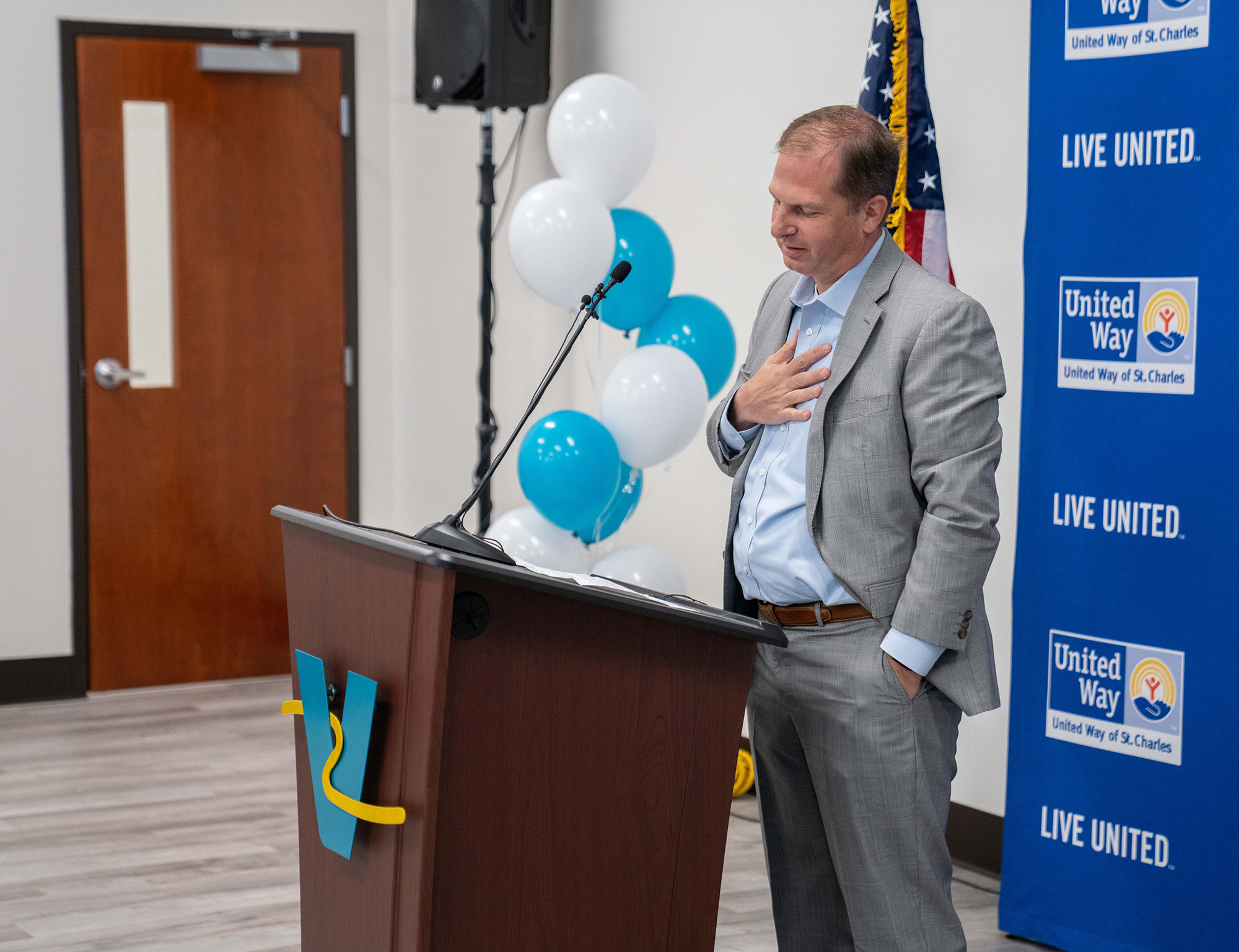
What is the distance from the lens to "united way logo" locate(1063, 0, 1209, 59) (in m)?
2.40

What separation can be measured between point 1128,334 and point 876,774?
1.18m

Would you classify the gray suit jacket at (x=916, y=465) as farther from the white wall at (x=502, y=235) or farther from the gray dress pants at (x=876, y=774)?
the white wall at (x=502, y=235)

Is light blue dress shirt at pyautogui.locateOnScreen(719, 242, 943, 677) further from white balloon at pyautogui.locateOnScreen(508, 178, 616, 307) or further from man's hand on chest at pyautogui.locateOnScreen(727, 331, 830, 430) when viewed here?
white balloon at pyautogui.locateOnScreen(508, 178, 616, 307)

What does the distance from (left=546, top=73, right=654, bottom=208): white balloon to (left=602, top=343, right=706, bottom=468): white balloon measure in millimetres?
450

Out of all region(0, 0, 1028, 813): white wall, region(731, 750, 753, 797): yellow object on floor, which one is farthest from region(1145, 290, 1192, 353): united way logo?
A: region(731, 750, 753, 797): yellow object on floor

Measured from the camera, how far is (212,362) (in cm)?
488

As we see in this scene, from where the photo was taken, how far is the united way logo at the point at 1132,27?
2400 millimetres

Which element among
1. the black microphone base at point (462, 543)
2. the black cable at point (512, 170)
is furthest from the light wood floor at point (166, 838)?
the black cable at point (512, 170)

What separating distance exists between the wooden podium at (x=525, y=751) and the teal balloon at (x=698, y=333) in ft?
5.88

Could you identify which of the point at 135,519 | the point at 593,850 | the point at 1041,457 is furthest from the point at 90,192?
the point at 593,850

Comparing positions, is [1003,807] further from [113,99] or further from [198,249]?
[113,99]

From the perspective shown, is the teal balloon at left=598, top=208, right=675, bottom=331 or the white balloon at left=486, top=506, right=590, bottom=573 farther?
the white balloon at left=486, top=506, right=590, bottom=573

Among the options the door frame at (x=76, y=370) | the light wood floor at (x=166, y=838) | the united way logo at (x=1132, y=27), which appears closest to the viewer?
the united way logo at (x=1132, y=27)

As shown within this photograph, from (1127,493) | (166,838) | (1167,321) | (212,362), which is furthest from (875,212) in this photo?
(212,362)
